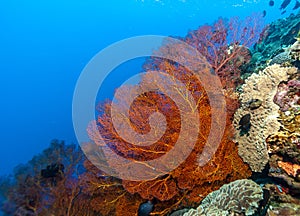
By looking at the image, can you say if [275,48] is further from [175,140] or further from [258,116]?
[175,140]

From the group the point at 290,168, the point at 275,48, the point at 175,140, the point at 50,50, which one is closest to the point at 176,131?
the point at 175,140

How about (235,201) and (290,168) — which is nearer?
(235,201)

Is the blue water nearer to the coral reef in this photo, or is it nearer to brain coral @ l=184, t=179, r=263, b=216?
the coral reef

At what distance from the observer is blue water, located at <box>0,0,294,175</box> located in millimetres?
74469

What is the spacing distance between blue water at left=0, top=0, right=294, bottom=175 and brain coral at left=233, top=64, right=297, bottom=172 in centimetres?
6484

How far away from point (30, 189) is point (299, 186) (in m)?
6.10

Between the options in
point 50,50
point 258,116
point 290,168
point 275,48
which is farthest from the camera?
point 50,50

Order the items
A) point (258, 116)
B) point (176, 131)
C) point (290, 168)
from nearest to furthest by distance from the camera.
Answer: point (290, 168) < point (258, 116) < point (176, 131)

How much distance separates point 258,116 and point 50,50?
10641cm

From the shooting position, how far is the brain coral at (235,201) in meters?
3.83

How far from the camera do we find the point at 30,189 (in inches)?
240

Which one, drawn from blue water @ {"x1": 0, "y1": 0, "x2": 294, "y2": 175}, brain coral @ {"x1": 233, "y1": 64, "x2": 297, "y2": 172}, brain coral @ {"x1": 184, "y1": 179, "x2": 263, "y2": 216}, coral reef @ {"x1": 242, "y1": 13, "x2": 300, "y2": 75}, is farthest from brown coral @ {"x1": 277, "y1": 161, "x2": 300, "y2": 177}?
blue water @ {"x1": 0, "y1": 0, "x2": 294, "y2": 175}

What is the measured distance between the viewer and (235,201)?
3.96m

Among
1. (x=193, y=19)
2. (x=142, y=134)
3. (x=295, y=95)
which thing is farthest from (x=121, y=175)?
(x=193, y=19)
